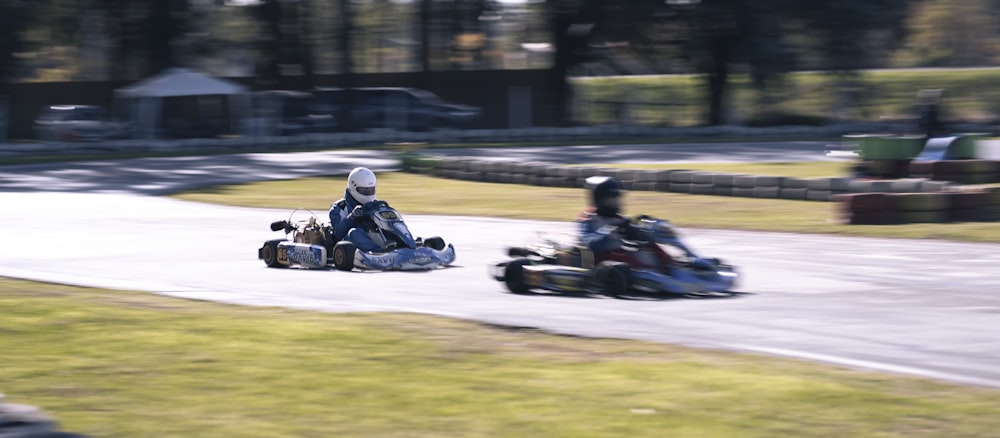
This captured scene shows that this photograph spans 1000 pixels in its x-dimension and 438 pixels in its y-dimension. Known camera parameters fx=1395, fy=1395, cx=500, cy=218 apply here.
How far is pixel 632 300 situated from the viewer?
34.7 ft

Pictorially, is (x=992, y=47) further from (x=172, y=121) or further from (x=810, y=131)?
(x=172, y=121)

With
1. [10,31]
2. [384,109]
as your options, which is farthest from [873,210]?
[10,31]

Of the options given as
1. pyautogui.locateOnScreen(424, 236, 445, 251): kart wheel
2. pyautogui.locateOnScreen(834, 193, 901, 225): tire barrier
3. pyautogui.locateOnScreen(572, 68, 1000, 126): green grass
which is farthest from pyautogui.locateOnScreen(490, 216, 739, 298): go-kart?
pyautogui.locateOnScreen(572, 68, 1000, 126): green grass

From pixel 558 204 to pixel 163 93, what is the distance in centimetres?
2014

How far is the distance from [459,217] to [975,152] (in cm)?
885

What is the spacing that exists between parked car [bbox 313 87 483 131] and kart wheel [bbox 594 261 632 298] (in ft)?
95.8

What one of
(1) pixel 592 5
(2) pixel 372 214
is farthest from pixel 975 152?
(1) pixel 592 5

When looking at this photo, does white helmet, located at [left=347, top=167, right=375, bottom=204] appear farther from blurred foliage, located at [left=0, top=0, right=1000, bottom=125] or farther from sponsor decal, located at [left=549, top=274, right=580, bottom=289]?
blurred foliage, located at [left=0, top=0, right=1000, bottom=125]

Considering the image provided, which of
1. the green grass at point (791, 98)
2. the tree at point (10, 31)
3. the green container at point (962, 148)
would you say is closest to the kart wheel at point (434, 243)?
the green container at point (962, 148)

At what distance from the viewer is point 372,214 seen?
13.0 meters

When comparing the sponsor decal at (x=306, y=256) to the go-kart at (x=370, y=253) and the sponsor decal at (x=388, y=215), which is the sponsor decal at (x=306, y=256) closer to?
the go-kart at (x=370, y=253)

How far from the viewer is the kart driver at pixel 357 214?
12898 mm

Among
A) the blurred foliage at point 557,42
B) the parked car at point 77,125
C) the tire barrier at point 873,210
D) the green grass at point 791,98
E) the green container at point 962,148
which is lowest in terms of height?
the tire barrier at point 873,210

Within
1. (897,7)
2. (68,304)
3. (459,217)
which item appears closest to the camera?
(68,304)
